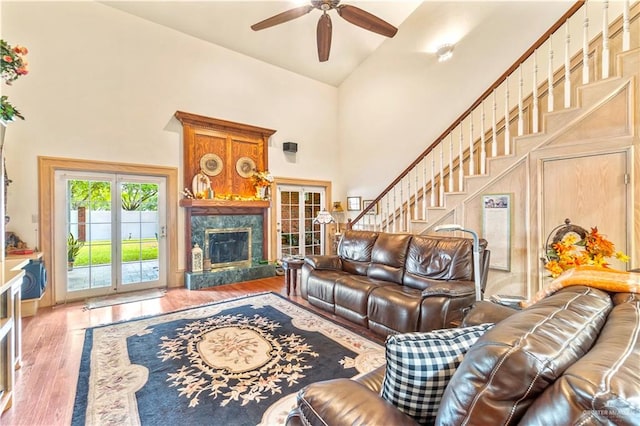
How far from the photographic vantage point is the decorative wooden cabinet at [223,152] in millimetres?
5043

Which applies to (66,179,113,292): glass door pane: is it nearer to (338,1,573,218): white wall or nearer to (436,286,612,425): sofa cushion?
(338,1,573,218): white wall

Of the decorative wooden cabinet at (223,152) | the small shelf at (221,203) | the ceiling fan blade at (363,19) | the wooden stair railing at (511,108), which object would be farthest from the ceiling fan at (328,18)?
the small shelf at (221,203)

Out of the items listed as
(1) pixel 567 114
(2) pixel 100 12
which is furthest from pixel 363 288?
(2) pixel 100 12

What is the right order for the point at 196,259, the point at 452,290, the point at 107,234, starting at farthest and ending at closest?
the point at 196,259 < the point at 107,234 < the point at 452,290

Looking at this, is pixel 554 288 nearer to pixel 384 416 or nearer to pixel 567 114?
pixel 384 416

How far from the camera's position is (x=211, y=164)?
5309mm

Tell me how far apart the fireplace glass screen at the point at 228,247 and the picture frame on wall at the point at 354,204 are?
249 cm

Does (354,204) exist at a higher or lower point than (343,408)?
higher

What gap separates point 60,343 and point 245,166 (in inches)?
151

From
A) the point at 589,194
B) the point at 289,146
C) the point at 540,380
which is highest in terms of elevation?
the point at 289,146

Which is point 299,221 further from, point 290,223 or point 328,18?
point 328,18

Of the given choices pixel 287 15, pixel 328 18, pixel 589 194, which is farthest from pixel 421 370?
pixel 287 15

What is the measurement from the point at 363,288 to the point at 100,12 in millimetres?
5562

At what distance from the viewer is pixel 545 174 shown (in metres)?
3.14
